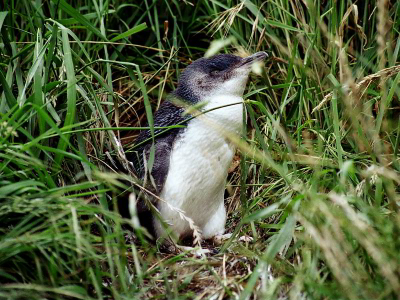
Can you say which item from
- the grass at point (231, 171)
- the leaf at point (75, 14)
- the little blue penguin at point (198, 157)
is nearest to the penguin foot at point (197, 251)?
the grass at point (231, 171)

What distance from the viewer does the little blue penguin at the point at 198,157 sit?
4172 mm

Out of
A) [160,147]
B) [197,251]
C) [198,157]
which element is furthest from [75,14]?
[197,251]

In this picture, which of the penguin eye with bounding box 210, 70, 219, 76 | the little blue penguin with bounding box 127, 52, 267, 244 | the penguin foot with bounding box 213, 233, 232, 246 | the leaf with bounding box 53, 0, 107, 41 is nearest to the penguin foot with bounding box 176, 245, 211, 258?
the little blue penguin with bounding box 127, 52, 267, 244

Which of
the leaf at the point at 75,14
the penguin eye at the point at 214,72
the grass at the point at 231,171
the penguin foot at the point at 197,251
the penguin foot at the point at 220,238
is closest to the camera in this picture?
the grass at the point at 231,171

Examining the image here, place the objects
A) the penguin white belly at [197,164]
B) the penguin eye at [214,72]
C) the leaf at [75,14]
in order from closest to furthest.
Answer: the leaf at [75,14], the penguin white belly at [197,164], the penguin eye at [214,72]

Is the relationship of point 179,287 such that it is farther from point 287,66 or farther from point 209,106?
point 287,66

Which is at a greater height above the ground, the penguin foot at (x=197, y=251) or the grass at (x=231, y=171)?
the grass at (x=231, y=171)

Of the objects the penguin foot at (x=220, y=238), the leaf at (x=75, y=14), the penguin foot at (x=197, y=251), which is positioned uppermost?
the leaf at (x=75, y=14)

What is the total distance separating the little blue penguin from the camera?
4172mm

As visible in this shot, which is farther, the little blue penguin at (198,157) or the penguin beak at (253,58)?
the penguin beak at (253,58)

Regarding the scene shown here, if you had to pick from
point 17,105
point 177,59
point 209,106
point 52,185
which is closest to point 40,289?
point 52,185

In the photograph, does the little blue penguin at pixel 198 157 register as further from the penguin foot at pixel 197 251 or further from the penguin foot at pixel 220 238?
the penguin foot at pixel 197 251

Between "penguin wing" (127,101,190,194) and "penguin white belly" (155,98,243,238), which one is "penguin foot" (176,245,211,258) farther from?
"penguin wing" (127,101,190,194)

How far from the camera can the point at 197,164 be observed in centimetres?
418
